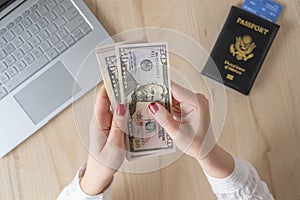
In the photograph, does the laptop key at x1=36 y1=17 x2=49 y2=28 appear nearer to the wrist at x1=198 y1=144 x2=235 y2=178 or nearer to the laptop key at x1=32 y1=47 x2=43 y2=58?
the laptop key at x1=32 y1=47 x2=43 y2=58

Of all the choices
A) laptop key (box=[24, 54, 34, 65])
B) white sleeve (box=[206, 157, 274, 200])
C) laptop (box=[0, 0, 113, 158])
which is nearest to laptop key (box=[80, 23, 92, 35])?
laptop (box=[0, 0, 113, 158])

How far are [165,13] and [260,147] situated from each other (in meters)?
0.29

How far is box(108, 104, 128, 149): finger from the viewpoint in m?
0.81

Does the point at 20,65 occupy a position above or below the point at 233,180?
above

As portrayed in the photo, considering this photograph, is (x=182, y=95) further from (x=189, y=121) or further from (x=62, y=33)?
(x=62, y=33)

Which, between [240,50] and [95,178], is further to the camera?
[240,50]

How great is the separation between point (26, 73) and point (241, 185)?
409mm

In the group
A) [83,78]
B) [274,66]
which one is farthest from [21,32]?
[274,66]

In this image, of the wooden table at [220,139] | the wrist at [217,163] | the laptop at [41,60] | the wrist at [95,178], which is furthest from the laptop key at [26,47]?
the wrist at [217,163]

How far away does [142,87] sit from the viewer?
859mm

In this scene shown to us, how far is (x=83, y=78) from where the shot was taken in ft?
3.07

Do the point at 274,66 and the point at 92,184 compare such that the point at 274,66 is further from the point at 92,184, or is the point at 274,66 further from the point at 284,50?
the point at 92,184

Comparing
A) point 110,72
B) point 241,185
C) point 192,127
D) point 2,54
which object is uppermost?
point 2,54

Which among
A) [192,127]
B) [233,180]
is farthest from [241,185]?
[192,127]
